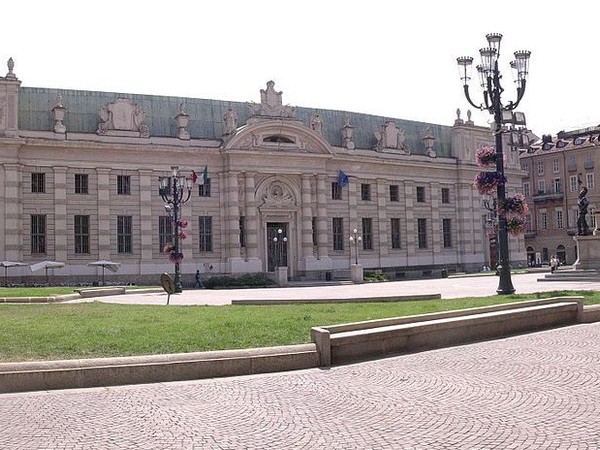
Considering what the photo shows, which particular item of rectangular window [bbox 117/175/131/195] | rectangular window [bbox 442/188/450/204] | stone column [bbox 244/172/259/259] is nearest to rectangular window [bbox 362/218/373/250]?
rectangular window [bbox 442/188/450/204]

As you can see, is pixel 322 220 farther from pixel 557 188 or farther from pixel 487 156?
pixel 557 188

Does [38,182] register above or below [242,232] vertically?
above

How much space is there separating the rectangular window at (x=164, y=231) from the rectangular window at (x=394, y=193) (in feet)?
71.9

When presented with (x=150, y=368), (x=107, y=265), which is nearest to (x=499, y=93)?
(x=150, y=368)

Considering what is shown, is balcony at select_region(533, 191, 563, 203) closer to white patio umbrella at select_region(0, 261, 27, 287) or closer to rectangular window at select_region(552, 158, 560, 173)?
rectangular window at select_region(552, 158, 560, 173)

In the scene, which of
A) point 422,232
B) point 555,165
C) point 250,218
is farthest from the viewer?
point 555,165

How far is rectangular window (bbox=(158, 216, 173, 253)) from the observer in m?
56.5

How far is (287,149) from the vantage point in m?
59.8

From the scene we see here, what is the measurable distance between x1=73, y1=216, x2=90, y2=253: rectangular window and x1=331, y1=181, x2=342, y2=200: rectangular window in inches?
836

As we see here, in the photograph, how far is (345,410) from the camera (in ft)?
33.3

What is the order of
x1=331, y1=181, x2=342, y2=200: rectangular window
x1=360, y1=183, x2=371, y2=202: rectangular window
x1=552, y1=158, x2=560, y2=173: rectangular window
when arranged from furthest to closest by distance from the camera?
x1=552, y1=158, x2=560, y2=173: rectangular window
x1=360, y1=183, x2=371, y2=202: rectangular window
x1=331, y1=181, x2=342, y2=200: rectangular window

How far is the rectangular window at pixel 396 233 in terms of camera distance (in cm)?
6743

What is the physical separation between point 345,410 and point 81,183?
1879 inches

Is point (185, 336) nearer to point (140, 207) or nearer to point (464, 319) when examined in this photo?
point (464, 319)
